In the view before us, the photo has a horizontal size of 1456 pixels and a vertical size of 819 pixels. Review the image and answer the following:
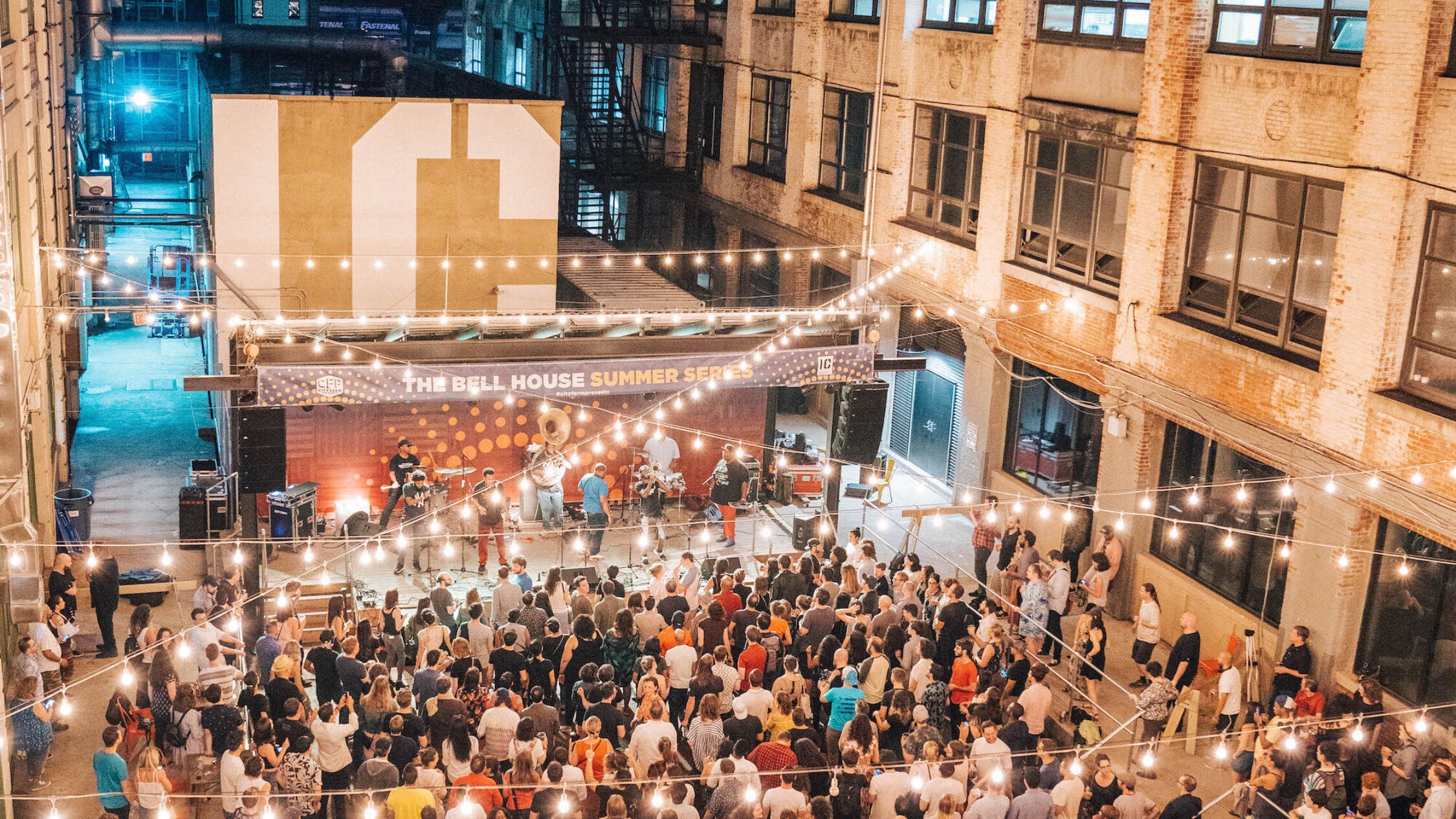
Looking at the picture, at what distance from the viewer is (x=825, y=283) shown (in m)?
26.6

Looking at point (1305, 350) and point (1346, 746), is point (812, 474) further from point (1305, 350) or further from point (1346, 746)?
point (1346, 746)

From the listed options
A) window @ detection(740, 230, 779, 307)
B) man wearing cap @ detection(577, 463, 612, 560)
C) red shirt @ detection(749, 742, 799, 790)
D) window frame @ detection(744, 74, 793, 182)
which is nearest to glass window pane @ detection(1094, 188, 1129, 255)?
man wearing cap @ detection(577, 463, 612, 560)

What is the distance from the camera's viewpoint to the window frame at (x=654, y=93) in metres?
30.6

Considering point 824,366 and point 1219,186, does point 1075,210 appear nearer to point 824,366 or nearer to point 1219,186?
point 1219,186

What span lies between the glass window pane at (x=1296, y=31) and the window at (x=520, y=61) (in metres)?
22.8

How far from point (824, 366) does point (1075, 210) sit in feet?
13.5

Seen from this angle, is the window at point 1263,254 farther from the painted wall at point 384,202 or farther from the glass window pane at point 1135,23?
the painted wall at point 384,202

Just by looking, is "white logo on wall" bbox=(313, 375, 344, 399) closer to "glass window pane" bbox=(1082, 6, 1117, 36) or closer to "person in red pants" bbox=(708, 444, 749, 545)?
"person in red pants" bbox=(708, 444, 749, 545)

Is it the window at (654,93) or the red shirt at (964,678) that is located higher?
the window at (654,93)

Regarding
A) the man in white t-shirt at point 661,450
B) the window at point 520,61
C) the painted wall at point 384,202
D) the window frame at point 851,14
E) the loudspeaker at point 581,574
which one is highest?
the window frame at point 851,14

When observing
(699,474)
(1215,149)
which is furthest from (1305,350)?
(699,474)

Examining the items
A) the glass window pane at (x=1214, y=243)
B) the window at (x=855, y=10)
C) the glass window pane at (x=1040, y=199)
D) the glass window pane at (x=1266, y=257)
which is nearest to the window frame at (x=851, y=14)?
the window at (x=855, y=10)

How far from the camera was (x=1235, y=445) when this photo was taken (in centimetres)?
1617

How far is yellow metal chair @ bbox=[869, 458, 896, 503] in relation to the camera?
21031 mm
